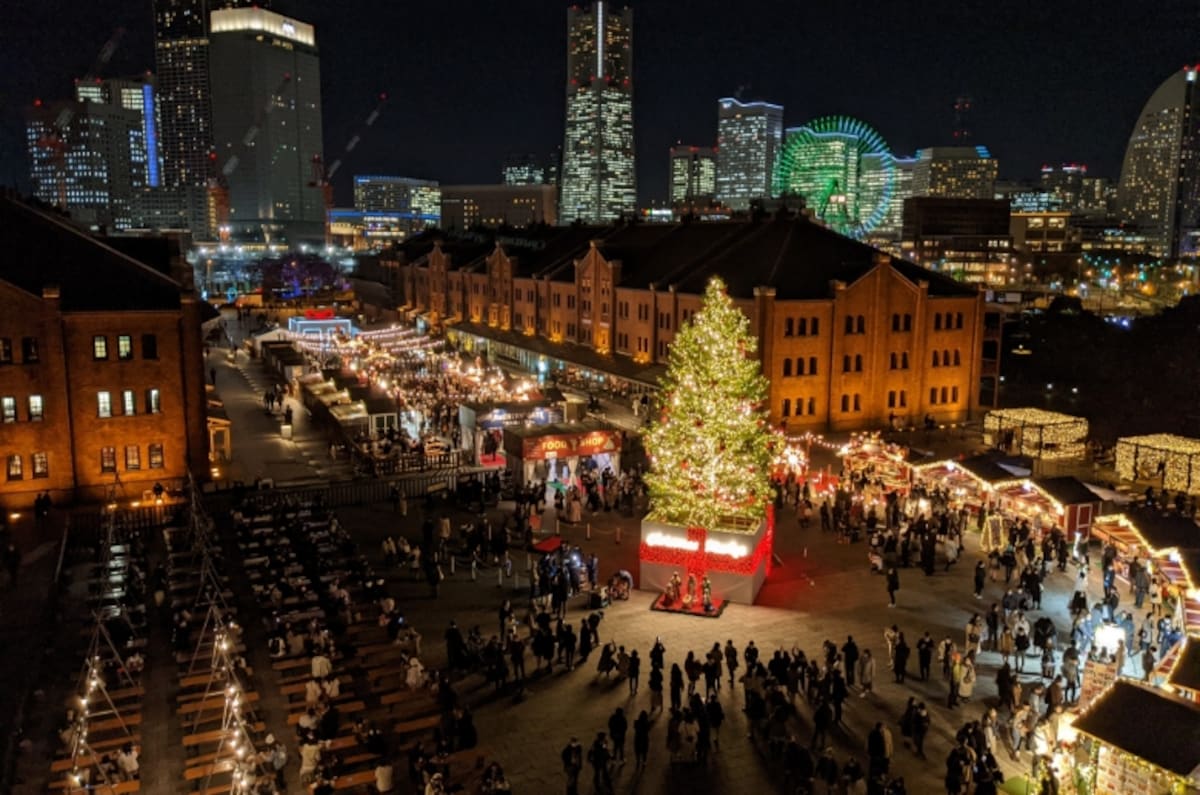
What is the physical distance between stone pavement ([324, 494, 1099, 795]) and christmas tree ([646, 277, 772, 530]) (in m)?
2.87

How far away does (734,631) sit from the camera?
24156 mm

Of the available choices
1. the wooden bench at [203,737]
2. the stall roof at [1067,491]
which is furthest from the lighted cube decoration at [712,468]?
the wooden bench at [203,737]

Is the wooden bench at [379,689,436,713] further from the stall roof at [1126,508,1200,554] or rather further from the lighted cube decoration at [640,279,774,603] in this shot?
the stall roof at [1126,508,1200,554]

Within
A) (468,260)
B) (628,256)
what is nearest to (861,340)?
(628,256)

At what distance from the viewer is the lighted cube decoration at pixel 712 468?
2634 cm

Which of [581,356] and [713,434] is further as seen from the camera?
[581,356]

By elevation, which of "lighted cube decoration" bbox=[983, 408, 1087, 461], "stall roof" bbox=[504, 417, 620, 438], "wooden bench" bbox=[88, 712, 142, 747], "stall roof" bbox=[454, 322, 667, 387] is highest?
"stall roof" bbox=[454, 322, 667, 387]

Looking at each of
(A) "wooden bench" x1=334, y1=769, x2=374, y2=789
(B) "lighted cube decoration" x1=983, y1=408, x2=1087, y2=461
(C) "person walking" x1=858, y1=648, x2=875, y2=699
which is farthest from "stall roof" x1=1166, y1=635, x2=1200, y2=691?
(B) "lighted cube decoration" x1=983, y1=408, x2=1087, y2=461

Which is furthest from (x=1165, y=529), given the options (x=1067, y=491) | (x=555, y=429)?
(x=555, y=429)

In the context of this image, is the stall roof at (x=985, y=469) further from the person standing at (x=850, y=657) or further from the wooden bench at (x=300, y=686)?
the wooden bench at (x=300, y=686)

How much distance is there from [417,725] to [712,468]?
11268 millimetres

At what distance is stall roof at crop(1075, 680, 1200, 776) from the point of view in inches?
568

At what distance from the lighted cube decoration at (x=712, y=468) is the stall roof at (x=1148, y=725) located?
11.1 m

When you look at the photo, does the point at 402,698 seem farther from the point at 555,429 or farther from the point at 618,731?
the point at 555,429
